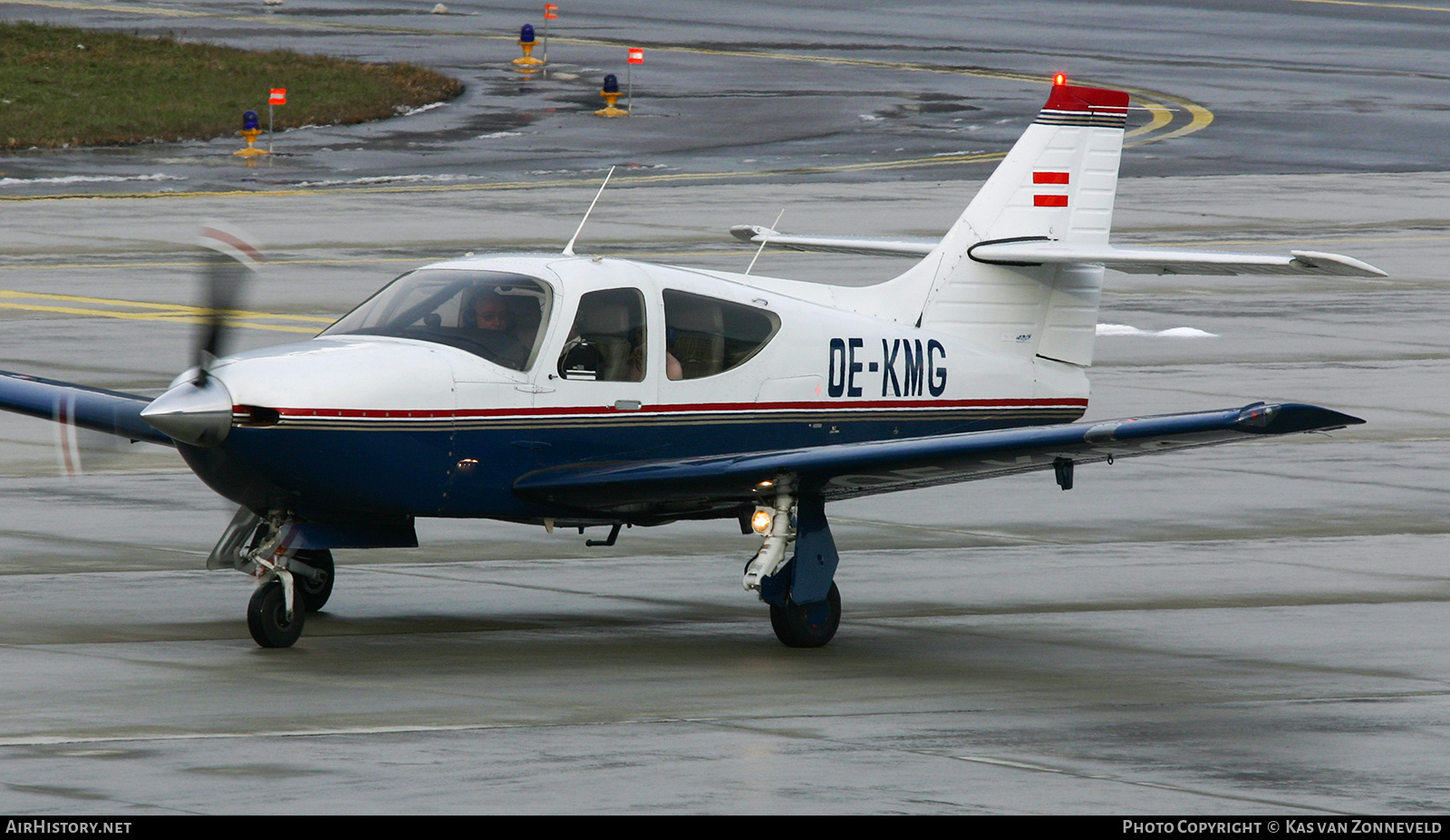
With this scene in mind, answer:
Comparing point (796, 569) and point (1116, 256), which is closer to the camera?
point (796, 569)

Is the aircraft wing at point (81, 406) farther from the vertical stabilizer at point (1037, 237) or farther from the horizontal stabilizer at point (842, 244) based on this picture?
the vertical stabilizer at point (1037, 237)

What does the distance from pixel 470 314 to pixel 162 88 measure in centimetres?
3523

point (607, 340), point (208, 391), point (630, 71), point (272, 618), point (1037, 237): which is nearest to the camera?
point (208, 391)

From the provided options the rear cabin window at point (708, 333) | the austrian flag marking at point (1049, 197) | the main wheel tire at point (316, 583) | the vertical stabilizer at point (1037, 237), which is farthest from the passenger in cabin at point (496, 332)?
the austrian flag marking at point (1049, 197)

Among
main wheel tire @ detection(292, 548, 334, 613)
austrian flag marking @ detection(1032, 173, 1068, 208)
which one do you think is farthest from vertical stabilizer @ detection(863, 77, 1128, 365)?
main wheel tire @ detection(292, 548, 334, 613)

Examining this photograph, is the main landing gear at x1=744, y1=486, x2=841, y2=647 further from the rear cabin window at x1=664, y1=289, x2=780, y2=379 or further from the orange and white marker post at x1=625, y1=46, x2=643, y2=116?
the orange and white marker post at x1=625, y1=46, x2=643, y2=116

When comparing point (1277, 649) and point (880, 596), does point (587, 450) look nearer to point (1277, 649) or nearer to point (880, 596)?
point (880, 596)

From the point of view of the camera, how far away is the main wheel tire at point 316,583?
41.3 feet

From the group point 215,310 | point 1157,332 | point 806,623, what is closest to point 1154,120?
point 1157,332

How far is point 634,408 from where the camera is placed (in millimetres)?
12109

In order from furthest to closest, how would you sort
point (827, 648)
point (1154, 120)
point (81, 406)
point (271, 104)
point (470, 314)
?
1. point (1154, 120)
2. point (271, 104)
3. point (81, 406)
4. point (827, 648)
5. point (470, 314)

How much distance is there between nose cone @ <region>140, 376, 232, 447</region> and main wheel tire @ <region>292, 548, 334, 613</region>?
1.95 m

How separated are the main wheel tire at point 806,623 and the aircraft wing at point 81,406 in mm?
3628

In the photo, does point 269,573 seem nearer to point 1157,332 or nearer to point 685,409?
point 685,409
